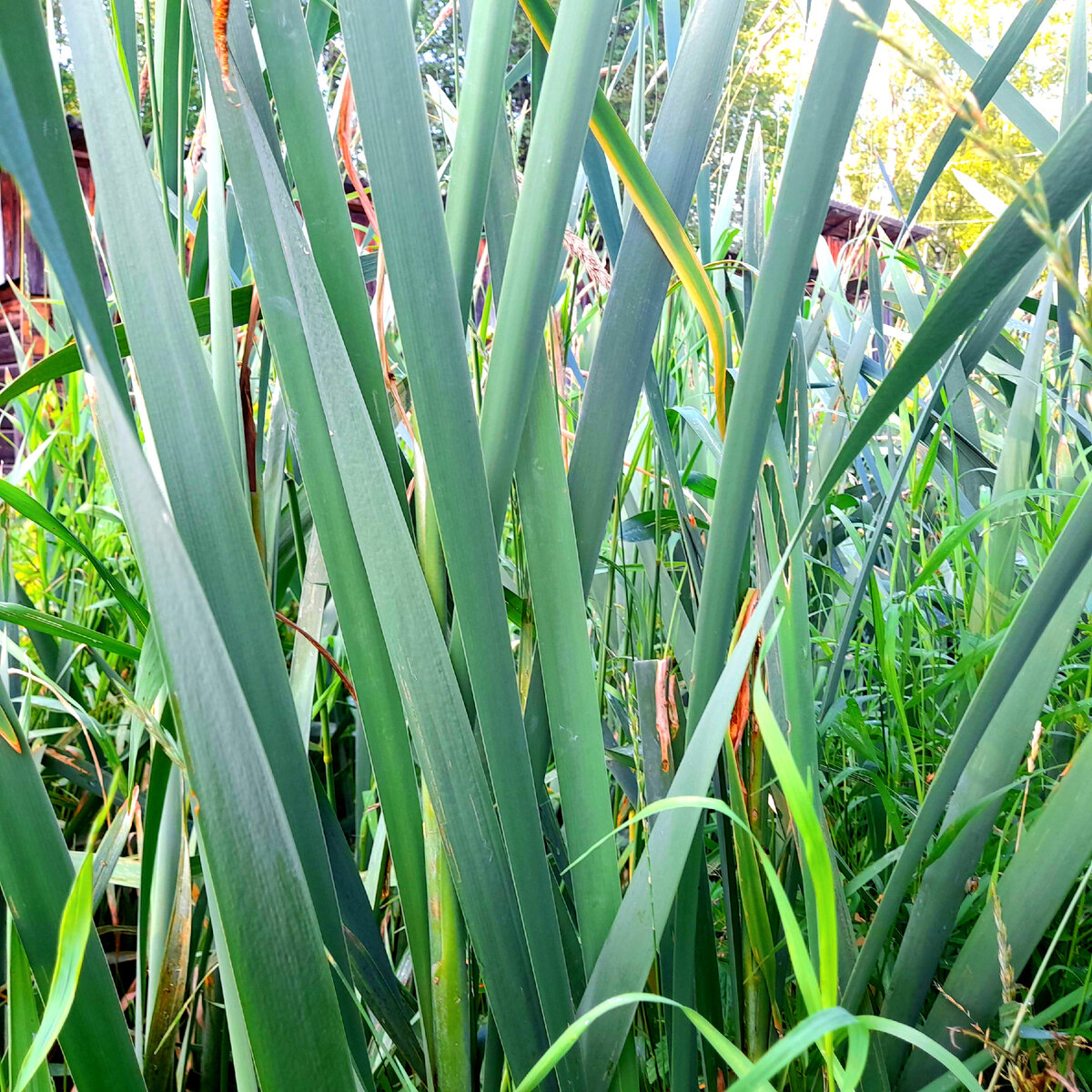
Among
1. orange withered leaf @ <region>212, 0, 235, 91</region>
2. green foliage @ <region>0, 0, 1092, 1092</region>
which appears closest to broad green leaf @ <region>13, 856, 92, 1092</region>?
green foliage @ <region>0, 0, 1092, 1092</region>

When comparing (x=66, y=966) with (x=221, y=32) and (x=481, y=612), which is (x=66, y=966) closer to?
(x=481, y=612)

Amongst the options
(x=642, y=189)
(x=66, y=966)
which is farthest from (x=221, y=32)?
(x=66, y=966)

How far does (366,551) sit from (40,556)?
0.90 meters

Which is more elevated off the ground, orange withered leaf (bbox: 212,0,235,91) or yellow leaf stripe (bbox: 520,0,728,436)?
orange withered leaf (bbox: 212,0,235,91)

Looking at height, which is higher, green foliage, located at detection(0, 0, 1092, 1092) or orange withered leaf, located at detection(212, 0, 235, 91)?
orange withered leaf, located at detection(212, 0, 235, 91)

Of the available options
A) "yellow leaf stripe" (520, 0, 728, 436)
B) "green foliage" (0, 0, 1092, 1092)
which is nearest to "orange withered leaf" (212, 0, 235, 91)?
"green foliage" (0, 0, 1092, 1092)

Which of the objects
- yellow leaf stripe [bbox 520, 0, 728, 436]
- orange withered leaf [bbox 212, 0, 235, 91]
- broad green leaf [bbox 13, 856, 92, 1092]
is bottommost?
broad green leaf [bbox 13, 856, 92, 1092]

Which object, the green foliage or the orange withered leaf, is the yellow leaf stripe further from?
the orange withered leaf

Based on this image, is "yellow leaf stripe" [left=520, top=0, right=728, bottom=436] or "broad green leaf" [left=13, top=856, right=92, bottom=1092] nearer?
"broad green leaf" [left=13, top=856, right=92, bottom=1092]

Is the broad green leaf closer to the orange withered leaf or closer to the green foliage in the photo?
the green foliage

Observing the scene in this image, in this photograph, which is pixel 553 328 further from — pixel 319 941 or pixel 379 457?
pixel 319 941

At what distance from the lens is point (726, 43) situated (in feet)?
1.30

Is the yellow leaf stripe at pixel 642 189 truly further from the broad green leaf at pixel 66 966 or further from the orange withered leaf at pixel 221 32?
the broad green leaf at pixel 66 966

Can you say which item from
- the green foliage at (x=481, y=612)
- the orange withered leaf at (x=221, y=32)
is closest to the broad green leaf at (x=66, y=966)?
the green foliage at (x=481, y=612)
